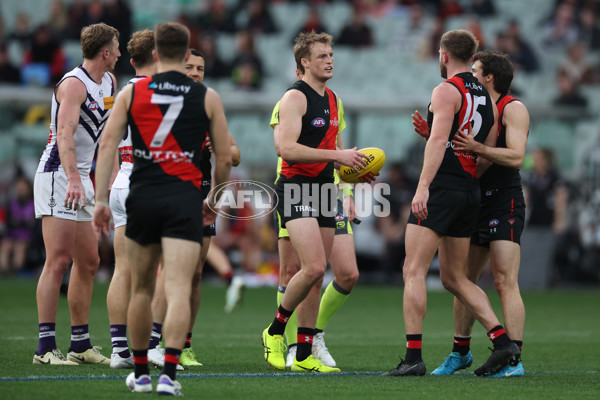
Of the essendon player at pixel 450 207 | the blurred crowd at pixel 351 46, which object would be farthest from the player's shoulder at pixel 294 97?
the blurred crowd at pixel 351 46

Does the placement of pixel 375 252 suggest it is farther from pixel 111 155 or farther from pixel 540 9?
pixel 111 155

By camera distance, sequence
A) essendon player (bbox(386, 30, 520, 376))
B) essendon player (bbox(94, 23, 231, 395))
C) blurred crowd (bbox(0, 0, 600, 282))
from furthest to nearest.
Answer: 1. blurred crowd (bbox(0, 0, 600, 282))
2. essendon player (bbox(386, 30, 520, 376))
3. essendon player (bbox(94, 23, 231, 395))

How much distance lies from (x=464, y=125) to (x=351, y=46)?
15667 millimetres

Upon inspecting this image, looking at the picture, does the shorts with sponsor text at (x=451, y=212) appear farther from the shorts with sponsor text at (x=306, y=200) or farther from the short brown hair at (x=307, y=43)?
the short brown hair at (x=307, y=43)

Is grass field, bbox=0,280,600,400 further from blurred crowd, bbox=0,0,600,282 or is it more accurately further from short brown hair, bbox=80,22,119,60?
blurred crowd, bbox=0,0,600,282

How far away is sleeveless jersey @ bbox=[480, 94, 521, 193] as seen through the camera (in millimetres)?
8164

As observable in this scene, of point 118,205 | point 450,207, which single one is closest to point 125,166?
point 118,205

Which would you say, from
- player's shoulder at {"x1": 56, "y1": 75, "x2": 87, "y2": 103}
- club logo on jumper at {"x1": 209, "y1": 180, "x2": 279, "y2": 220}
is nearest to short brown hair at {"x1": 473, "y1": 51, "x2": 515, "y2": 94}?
player's shoulder at {"x1": 56, "y1": 75, "x2": 87, "y2": 103}

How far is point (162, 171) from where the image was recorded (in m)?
6.20

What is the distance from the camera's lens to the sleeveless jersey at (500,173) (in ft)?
26.8

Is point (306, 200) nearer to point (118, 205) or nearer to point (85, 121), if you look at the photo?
point (118, 205)

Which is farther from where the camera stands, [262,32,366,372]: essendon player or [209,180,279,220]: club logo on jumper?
[209,180,279,220]: club logo on jumper

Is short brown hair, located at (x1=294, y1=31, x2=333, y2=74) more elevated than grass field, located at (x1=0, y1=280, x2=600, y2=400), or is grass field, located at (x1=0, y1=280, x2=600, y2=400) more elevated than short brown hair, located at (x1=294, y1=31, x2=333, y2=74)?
short brown hair, located at (x1=294, y1=31, x2=333, y2=74)

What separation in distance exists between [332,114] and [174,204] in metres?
2.41
